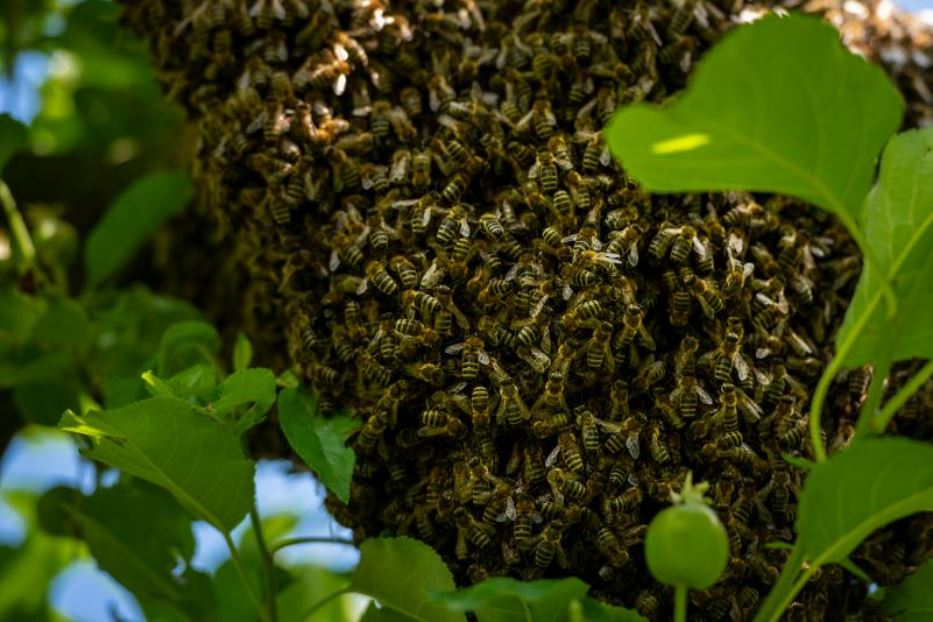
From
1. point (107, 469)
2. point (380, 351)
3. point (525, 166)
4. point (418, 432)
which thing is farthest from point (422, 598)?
point (107, 469)

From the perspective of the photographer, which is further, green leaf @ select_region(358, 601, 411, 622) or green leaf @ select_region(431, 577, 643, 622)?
green leaf @ select_region(358, 601, 411, 622)

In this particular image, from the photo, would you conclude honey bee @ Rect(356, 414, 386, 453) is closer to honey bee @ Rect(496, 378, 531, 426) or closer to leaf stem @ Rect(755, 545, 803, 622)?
honey bee @ Rect(496, 378, 531, 426)

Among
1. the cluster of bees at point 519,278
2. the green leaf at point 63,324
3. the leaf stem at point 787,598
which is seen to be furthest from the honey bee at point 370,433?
the green leaf at point 63,324

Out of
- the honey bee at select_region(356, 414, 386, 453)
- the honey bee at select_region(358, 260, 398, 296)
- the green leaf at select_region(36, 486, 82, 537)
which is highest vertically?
the honey bee at select_region(358, 260, 398, 296)

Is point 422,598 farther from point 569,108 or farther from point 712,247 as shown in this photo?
point 569,108

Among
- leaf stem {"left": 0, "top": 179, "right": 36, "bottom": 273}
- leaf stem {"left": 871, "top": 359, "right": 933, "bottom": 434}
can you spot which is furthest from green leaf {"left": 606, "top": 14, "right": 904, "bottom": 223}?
leaf stem {"left": 0, "top": 179, "right": 36, "bottom": 273}

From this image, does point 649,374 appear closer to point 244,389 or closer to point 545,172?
point 545,172

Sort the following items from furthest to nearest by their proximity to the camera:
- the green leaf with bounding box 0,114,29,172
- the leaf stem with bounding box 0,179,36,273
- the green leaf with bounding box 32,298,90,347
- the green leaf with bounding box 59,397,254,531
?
1. the leaf stem with bounding box 0,179,36,273
2. the green leaf with bounding box 0,114,29,172
3. the green leaf with bounding box 32,298,90,347
4. the green leaf with bounding box 59,397,254,531

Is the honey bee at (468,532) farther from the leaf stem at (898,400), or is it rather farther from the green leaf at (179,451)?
the leaf stem at (898,400)
